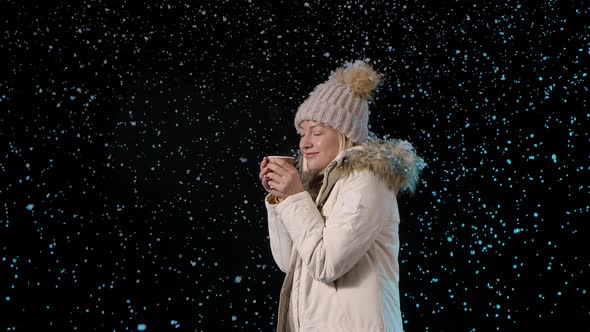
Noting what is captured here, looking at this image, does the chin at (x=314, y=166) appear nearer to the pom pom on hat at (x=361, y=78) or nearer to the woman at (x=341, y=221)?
the woman at (x=341, y=221)

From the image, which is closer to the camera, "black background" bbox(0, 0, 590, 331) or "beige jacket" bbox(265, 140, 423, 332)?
"beige jacket" bbox(265, 140, 423, 332)

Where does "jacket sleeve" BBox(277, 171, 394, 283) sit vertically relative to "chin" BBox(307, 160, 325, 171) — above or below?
below

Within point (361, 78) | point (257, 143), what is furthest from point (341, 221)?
point (257, 143)

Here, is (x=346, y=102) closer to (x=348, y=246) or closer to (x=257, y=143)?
(x=348, y=246)

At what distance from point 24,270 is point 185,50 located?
2.90 ft

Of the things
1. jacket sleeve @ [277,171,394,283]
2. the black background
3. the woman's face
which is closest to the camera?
jacket sleeve @ [277,171,394,283]

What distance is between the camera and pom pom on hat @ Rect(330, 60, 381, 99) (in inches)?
50.7

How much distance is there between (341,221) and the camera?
1.07 meters

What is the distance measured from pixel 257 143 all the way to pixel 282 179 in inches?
37.1

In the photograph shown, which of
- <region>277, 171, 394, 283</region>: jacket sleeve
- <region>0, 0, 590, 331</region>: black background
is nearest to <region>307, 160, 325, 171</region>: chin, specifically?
<region>277, 171, 394, 283</region>: jacket sleeve

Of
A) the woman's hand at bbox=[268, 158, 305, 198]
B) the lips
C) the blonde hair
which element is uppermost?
the blonde hair

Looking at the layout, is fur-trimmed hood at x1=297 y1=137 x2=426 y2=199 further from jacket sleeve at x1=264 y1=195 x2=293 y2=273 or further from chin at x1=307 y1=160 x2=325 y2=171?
jacket sleeve at x1=264 y1=195 x2=293 y2=273

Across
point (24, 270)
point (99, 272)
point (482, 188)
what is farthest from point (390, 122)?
point (24, 270)

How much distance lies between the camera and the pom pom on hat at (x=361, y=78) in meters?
1.29
